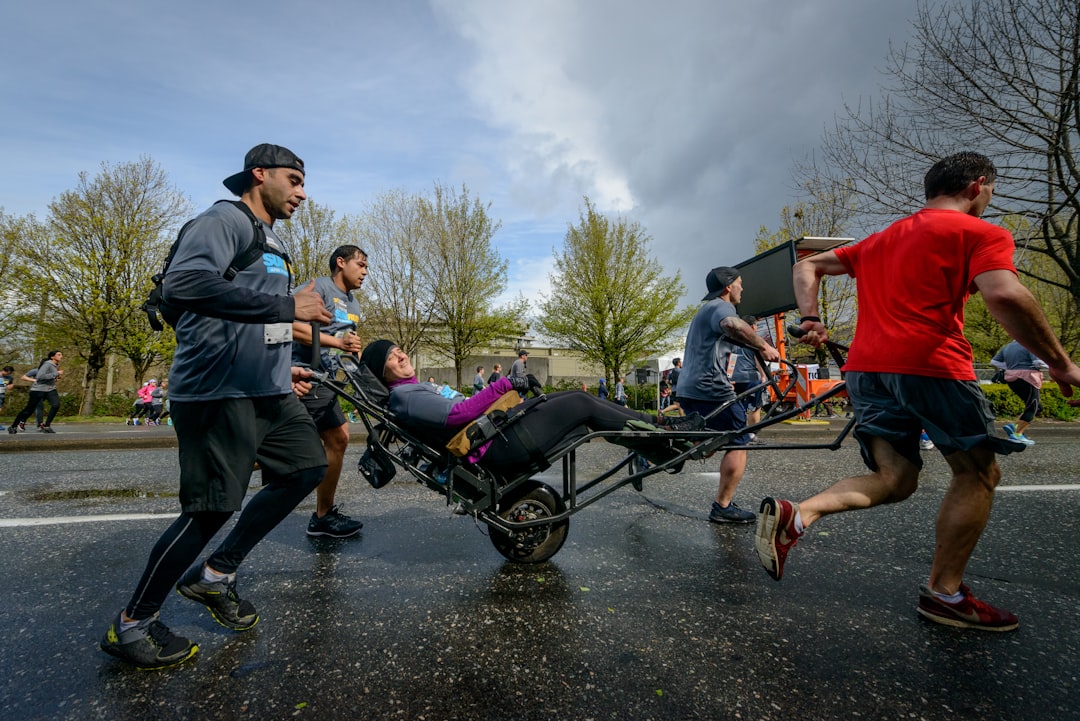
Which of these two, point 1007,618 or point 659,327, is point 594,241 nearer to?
point 659,327

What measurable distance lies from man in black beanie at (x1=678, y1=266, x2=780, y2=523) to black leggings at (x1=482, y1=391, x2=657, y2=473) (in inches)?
50.3

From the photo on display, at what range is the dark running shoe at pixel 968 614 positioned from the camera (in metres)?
2.20

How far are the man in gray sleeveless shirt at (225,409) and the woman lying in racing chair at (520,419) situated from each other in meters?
0.60

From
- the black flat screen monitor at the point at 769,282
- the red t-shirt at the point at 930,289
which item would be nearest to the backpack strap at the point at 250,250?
the red t-shirt at the point at 930,289

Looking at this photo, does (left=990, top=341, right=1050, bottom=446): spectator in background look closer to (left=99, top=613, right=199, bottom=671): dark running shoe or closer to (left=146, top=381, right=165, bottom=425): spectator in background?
(left=99, top=613, right=199, bottom=671): dark running shoe

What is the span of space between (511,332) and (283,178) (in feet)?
71.9

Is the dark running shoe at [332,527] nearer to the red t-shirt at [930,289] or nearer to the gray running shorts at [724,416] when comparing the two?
the gray running shorts at [724,416]

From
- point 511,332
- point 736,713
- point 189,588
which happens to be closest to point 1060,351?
point 736,713

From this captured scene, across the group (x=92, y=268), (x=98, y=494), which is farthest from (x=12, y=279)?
(x=98, y=494)

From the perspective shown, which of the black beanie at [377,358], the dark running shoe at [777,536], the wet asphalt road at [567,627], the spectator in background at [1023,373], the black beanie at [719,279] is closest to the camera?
the wet asphalt road at [567,627]

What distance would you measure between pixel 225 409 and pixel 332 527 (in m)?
1.75

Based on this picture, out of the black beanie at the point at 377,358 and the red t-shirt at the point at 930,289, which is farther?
the black beanie at the point at 377,358

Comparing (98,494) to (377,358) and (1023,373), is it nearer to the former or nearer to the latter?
(377,358)

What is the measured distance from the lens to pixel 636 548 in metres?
3.28
